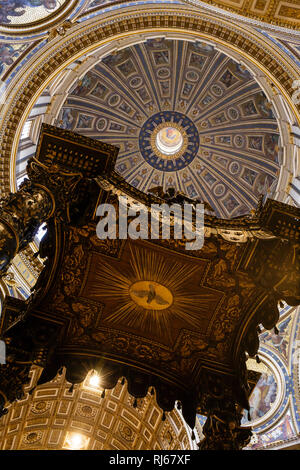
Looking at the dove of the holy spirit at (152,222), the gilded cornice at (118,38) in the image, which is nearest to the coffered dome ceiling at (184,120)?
the gilded cornice at (118,38)

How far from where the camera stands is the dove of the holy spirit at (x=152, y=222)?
239 inches

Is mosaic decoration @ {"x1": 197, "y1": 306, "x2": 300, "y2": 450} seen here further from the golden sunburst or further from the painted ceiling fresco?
the painted ceiling fresco

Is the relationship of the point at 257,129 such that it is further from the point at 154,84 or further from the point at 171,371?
the point at 171,371

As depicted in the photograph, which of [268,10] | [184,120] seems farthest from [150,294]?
[184,120]

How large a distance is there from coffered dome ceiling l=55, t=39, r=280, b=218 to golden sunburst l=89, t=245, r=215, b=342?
33.5ft

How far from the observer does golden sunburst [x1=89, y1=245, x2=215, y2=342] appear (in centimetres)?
642

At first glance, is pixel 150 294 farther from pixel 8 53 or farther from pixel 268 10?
pixel 8 53

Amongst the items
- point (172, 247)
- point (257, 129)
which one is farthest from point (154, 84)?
point (172, 247)

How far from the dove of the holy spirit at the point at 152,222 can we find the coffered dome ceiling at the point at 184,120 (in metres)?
10.3

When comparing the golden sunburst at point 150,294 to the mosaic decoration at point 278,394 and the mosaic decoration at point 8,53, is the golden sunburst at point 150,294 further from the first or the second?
the mosaic decoration at point 8,53

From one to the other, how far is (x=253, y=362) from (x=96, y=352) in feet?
22.5

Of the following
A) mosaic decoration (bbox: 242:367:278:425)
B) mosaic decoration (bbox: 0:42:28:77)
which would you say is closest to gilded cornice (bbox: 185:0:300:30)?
mosaic decoration (bbox: 0:42:28:77)

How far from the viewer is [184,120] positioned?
62.5 feet

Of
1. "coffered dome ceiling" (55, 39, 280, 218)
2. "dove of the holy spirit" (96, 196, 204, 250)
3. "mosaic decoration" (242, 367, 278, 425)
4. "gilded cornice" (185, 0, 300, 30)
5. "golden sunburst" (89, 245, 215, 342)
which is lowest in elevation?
"golden sunburst" (89, 245, 215, 342)
